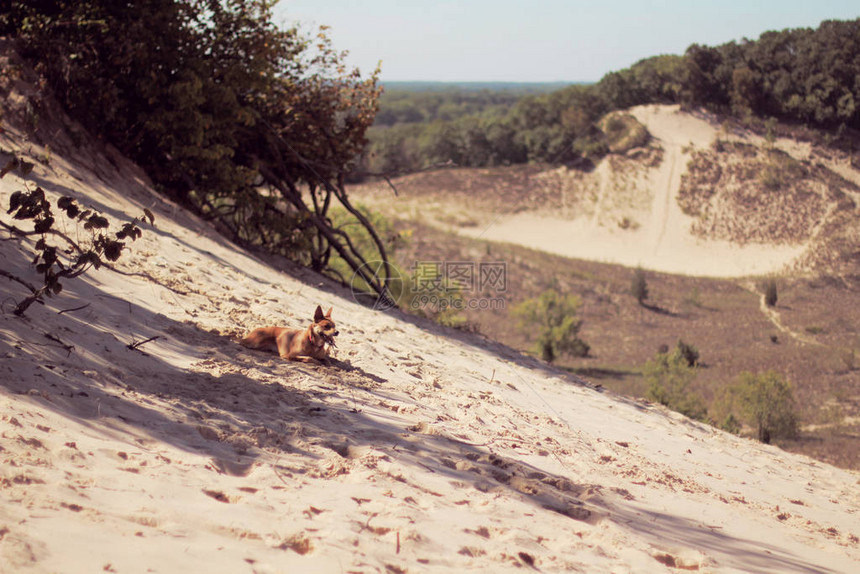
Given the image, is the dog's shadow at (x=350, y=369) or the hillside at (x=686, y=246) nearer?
the dog's shadow at (x=350, y=369)

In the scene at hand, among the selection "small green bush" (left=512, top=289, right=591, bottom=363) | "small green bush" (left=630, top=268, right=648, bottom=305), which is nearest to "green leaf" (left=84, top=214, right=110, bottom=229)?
"small green bush" (left=512, top=289, right=591, bottom=363)

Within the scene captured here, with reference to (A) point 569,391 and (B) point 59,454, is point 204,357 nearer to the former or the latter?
(B) point 59,454

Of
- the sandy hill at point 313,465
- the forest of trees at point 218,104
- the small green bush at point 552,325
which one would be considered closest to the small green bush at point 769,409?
the small green bush at point 552,325

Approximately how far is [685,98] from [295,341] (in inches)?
2505

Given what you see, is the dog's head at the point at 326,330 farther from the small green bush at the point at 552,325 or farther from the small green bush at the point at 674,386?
the small green bush at the point at 552,325

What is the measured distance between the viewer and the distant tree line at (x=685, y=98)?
53.8m

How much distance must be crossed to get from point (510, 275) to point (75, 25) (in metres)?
35.5

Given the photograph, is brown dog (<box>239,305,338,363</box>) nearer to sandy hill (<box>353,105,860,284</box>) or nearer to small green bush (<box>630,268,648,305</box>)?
small green bush (<box>630,268,648,305</box>)

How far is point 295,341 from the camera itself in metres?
5.77

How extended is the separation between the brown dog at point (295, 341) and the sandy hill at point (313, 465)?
0.47ft

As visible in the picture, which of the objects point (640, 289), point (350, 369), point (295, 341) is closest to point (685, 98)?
point (640, 289)

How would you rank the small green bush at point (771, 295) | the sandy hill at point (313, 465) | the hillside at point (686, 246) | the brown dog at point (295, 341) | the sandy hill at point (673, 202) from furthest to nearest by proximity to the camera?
1. the sandy hill at point (673, 202)
2. the small green bush at point (771, 295)
3. the hillside at point (686, 246)
4. the brown dog at point (295, 341)
5. the sandy hill at point (313, 465)

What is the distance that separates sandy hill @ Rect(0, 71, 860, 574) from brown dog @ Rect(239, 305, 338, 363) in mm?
144

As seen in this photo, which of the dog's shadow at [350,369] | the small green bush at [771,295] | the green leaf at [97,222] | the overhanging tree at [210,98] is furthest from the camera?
the small green bush at [771,295]
